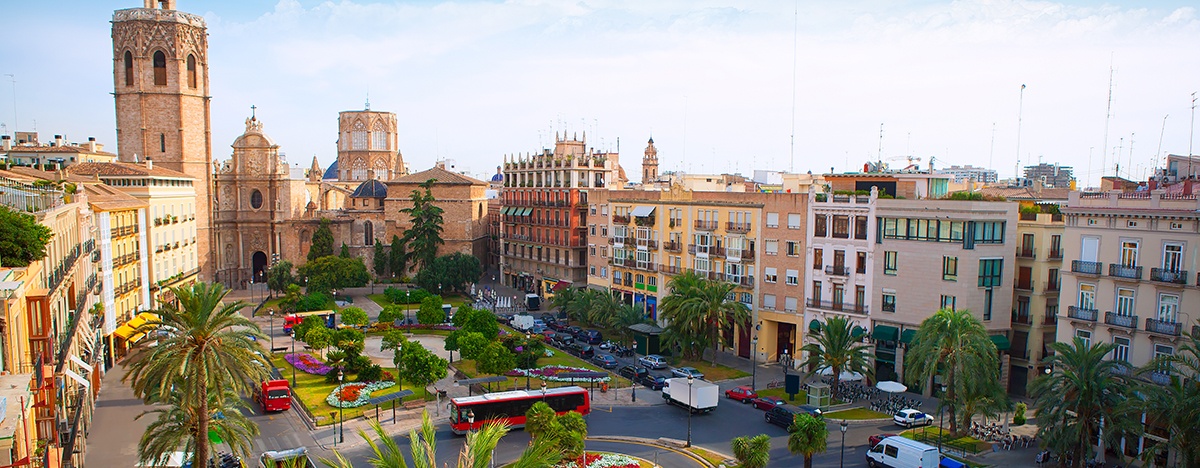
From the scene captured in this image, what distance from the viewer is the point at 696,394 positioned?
37719mm

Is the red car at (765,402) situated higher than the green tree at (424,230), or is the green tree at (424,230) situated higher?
the green tree at (424,230)

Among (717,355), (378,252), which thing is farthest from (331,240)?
(717,355)

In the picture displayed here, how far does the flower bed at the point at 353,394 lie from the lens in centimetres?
3919

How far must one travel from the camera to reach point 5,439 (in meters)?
13.2

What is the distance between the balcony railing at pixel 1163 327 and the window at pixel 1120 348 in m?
1.22

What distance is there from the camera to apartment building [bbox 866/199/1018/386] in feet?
140

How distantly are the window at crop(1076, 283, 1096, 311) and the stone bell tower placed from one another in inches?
2605

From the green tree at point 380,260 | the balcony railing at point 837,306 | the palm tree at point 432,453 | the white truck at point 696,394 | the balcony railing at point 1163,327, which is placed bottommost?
the white truck at point 696,394

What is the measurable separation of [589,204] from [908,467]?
4153cm

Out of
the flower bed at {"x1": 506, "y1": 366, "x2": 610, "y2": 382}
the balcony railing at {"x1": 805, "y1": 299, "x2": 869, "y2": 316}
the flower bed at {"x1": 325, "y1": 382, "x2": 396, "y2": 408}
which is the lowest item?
the flower bed at {"x1": 325, "y1": 382, "x2": 396, "y2": 408}

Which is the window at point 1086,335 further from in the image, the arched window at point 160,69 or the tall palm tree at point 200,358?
the arched window at point 160,69

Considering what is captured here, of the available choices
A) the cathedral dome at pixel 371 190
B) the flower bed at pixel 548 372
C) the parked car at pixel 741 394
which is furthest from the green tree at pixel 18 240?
the cathedral dome at pixel 371 190

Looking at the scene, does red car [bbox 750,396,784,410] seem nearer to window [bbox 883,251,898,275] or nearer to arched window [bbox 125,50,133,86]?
window [bbox 883,251,898,275]

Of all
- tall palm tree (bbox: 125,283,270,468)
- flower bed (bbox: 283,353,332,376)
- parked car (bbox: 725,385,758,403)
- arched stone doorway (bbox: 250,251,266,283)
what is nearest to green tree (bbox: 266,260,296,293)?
arched stone doorway (bbox: 250,251,266,283)
